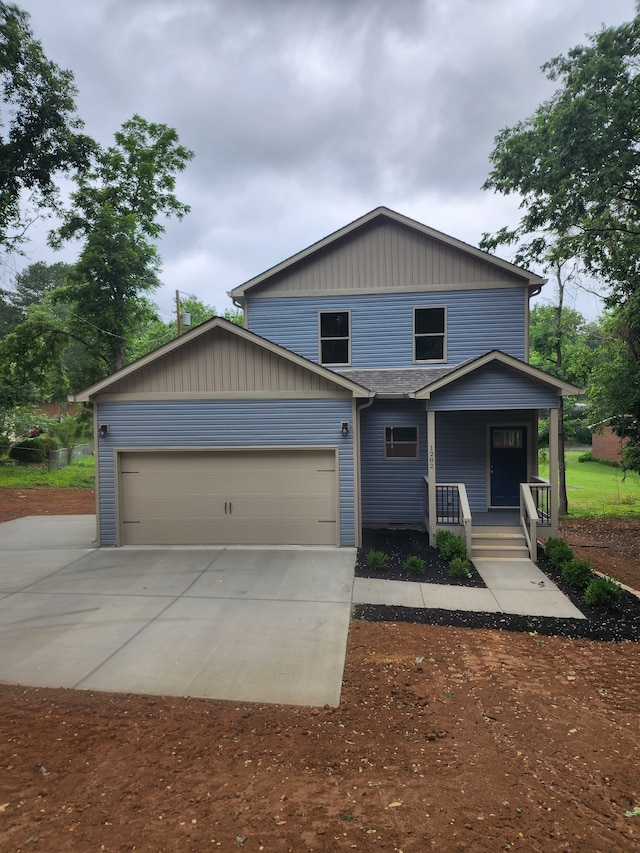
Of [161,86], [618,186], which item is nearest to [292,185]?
[161,86]

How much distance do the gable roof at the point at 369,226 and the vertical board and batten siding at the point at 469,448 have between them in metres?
3.49

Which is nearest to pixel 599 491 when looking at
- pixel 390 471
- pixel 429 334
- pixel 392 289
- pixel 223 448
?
pixel 390 471

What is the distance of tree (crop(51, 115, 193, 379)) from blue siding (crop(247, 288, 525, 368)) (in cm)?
870

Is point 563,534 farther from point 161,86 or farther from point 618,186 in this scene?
point 161,86

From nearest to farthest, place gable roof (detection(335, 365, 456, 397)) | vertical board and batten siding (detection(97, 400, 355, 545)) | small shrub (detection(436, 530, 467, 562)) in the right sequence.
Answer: small shrub (detection(436, 530, 467, 562)), vertical board and batten siding (detection(97, 400, 355, 545)), gable roof (detection(335, 365, 456, 397))

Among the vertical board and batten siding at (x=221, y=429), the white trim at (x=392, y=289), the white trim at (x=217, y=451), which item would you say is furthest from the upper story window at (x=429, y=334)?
the white trim at (x=217, y=451)

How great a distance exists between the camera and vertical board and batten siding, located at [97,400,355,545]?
33.1 feet

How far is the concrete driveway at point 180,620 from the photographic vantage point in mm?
5047

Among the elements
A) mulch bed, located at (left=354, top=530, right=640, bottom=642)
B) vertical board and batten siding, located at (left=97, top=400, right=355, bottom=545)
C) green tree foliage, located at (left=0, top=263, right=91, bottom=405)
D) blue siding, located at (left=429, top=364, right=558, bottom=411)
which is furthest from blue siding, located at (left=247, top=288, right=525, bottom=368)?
green tree foliage, located at (left=0, top=263, right=91, bottom=405)

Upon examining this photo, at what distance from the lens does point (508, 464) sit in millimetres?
12133

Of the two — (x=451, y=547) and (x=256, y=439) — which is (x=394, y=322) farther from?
(x=451, y=547)

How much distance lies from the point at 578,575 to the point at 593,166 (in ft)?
36.3

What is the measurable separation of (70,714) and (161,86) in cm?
1998

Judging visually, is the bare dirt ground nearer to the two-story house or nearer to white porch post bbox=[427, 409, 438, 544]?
white porch post bbox=[427, 409, 438, 544]
